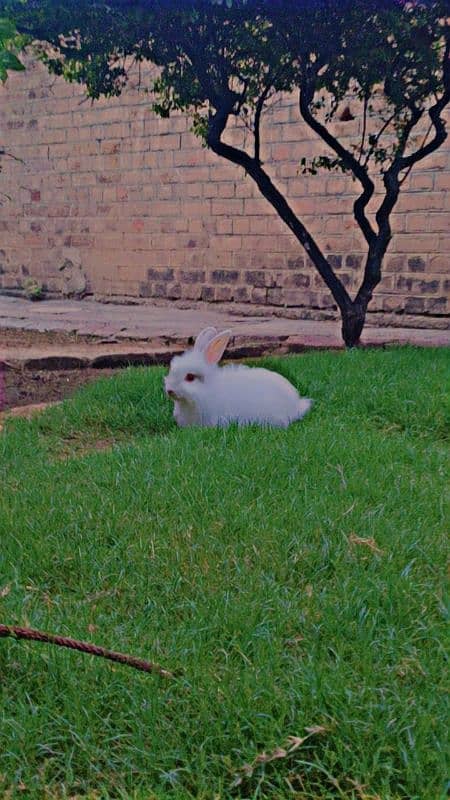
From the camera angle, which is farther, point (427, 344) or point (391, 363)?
point (427, 344)

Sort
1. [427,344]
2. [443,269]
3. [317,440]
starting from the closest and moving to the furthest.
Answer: [317,440] < [427,344] < [443,269]

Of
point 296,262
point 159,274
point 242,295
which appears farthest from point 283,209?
point 159,274

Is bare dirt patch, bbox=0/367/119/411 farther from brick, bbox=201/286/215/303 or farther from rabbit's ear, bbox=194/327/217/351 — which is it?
brick, bbox=201/286/215/303

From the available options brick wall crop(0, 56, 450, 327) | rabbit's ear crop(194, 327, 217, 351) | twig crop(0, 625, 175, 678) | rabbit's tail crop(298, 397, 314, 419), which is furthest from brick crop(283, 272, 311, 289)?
twig crop(0, 625, 175, 678)

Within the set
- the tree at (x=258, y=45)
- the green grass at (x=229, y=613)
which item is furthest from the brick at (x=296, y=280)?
the green grass at (x=229, y=613)

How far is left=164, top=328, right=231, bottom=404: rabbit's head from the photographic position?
11.5 ft

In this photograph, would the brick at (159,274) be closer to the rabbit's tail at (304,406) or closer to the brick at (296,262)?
the brick at (296,262)

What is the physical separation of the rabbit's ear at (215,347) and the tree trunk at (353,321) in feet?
7.59

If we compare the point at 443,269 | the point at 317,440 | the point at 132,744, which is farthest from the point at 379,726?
the point at 443,269

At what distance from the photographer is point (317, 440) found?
3.22 metres

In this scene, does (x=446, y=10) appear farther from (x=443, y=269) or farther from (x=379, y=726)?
(x=379, y=726)

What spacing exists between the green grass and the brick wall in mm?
4512

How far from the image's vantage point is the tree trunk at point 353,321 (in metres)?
5.69

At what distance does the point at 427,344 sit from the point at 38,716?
505 centimetres
